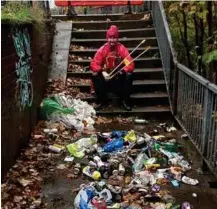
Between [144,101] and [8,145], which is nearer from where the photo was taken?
[8,145]

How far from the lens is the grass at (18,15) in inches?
206

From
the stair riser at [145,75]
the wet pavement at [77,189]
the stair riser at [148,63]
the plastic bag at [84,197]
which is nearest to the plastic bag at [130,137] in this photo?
the wet pavement at [77,189]

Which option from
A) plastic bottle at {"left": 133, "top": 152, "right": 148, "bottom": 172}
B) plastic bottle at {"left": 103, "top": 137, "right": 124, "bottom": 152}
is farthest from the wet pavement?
plastic bottle at {"left": 133, "top": 152, "right": 148, "bottom": 172}

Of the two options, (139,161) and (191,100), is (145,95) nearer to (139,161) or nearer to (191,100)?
(191,100)

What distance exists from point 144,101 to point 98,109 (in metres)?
1.04

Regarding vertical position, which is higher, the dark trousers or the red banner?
the red banner

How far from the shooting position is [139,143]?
6262 millimetres

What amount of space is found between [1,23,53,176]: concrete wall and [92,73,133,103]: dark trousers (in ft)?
3.69

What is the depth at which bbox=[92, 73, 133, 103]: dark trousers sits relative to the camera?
26.4 feet

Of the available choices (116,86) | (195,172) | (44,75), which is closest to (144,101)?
(116,86)

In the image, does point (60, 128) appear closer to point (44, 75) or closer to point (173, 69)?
point (44, 75)

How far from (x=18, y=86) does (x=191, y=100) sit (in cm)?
263

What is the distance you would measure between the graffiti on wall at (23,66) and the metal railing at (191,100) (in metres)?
2.50

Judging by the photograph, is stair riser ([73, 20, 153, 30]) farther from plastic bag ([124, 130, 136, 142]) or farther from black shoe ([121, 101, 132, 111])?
plastic bag ([124, 130, 136, 142])
